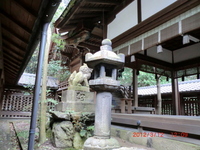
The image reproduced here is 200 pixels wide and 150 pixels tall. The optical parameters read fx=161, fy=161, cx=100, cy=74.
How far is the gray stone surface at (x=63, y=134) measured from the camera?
553 cm

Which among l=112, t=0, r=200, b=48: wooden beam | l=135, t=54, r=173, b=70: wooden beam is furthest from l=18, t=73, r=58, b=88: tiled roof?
l=112, t=0, r=200, b=48: wooden beam

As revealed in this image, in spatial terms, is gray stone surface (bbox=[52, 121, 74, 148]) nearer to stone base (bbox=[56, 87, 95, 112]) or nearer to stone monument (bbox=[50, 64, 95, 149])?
stone monument (bbox=[50, 64, 95, 149])

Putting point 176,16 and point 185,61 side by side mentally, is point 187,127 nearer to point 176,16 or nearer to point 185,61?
point 176,16

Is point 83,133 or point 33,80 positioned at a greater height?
point 33,80

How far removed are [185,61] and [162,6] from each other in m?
5.40

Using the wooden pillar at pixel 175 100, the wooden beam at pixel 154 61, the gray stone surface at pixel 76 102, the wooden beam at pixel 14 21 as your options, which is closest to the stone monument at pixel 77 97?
the gray stone surface at pixel 76 102

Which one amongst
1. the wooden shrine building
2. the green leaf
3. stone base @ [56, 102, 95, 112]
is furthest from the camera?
stone base @ [56, 102, 95, 112]

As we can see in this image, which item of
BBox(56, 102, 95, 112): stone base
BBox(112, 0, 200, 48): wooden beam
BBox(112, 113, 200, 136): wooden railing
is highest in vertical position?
Answer: BBox(112, 0, 200, 48): wooden beam

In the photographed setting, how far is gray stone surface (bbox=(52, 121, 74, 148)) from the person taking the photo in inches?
218

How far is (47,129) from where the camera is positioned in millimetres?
7414

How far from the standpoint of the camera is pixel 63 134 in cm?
562

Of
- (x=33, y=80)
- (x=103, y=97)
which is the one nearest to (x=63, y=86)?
(x=33, y=80)

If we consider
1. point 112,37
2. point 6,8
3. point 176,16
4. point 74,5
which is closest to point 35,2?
point 6,8
